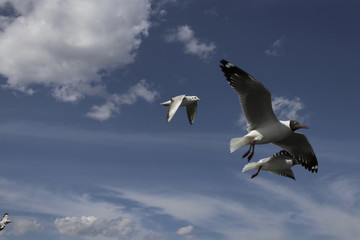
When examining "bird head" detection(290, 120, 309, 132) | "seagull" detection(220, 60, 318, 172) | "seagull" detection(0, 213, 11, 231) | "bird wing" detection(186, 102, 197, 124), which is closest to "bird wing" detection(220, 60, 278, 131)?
"seagull" detection(220, 60, 318, 172)

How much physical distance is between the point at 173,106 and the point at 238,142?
5.32 m

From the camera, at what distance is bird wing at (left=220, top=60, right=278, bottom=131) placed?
9117 millimetres

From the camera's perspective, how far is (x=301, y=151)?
35.6 ft

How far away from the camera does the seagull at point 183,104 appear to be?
1366cm

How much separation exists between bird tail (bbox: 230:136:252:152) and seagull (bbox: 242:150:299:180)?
1194mm

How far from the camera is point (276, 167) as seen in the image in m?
11.0

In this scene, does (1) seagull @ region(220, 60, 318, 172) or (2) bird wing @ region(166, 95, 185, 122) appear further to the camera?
(2) bird wing @ region(166, 95, 185, 122)

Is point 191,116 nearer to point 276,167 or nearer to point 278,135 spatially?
point 276,167

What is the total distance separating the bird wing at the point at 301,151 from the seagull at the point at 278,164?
15 cm

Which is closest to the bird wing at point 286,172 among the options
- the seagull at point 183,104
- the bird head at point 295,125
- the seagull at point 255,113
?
the seagull at point 255,113

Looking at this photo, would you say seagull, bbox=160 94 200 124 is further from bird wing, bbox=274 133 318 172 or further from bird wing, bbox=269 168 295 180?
bird wing, bbox=274 133 318 172

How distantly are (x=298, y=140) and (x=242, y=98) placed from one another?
7.83 feet

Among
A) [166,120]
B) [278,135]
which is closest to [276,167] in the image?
[278,135]

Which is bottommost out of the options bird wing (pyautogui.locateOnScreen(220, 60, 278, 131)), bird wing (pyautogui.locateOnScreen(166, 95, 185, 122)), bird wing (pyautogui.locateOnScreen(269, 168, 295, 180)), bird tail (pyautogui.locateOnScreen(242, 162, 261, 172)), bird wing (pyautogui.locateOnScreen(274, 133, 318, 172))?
bird tail (pyautogui.locateOnScreen(242, 162, 261, 172))
